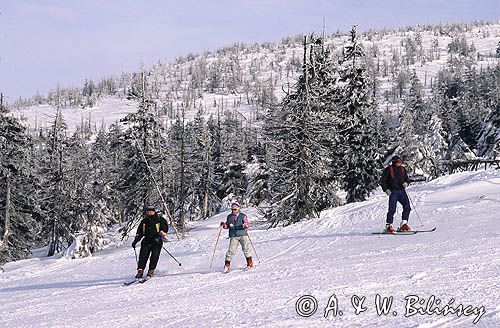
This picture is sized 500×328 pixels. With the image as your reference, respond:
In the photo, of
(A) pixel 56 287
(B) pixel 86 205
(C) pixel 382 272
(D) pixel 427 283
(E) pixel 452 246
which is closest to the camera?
(D) pixel 427 283

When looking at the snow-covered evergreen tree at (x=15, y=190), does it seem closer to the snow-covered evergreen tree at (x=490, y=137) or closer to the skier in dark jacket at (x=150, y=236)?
the skier in dark jacket at (x=150, y=236)

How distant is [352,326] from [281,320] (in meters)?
1.02

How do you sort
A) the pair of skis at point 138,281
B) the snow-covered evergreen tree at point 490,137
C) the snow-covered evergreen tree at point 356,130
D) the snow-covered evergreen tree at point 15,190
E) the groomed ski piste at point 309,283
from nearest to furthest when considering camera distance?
the groomed ski piste at point 309,283 < the pair of skis at point 138,281 < the snow-covered evergreen tree at point 15,190 < the snow-covered evergreen tree at point 356,130 < the snow-covered evergreen tree at point 490,137

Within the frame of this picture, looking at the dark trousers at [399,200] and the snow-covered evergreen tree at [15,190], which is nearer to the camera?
the dark trousers at [399,200]

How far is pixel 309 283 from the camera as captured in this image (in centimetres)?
841

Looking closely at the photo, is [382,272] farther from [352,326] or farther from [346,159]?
[346,159]

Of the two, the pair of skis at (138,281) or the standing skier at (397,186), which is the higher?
the standing skier at (397,186)

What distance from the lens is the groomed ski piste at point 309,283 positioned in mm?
6301

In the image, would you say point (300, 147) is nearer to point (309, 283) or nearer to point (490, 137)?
point (309, 283)

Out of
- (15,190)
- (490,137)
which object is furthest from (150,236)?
(490,137)

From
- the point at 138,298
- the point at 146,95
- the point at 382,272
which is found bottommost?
the point at 138,298

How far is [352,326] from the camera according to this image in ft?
18.6

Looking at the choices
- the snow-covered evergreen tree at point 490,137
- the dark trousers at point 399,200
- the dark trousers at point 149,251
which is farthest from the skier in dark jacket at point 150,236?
the snow-covered evergreen tree at point 490,137

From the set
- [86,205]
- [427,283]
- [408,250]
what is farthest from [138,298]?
[86,205]
